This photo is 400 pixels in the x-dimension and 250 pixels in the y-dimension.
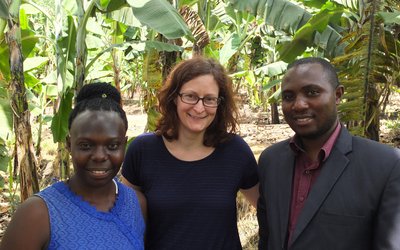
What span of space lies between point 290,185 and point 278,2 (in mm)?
3433

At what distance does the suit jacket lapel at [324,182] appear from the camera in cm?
174

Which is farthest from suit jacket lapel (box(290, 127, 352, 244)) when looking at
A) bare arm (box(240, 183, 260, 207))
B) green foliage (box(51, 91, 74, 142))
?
green foliage (box(51, 91, 74, 142))

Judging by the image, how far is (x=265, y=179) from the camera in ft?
6.77

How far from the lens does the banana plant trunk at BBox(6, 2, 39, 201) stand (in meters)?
3.84

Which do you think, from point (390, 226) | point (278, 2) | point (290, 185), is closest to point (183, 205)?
point (290, 185)

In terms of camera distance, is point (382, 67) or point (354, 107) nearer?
point (354, 107)

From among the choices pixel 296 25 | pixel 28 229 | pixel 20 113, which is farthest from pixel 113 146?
pixel 296 25

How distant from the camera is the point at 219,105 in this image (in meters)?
2.42

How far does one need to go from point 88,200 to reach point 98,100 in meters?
0.40

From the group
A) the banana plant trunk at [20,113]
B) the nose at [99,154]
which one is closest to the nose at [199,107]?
the nose at [99,154]

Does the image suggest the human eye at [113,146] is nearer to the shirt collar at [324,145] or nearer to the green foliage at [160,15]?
the shirt collar at [324,145]

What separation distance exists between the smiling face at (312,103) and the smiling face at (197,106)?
51 centimetres

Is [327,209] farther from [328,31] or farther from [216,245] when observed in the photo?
[328,31]

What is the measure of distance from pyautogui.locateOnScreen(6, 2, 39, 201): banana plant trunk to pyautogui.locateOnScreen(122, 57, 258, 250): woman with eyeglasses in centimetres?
192
